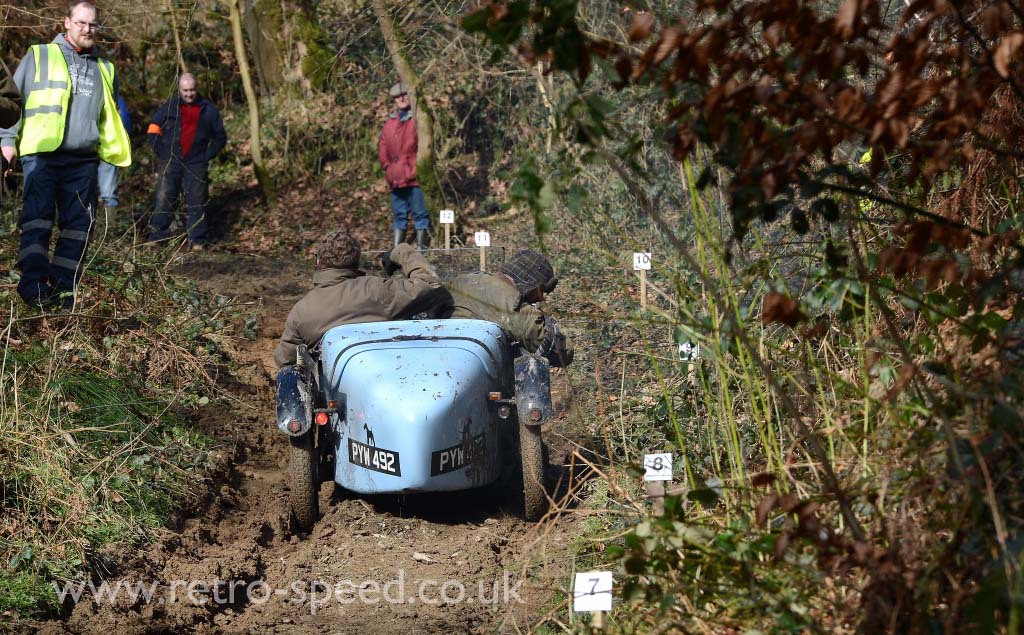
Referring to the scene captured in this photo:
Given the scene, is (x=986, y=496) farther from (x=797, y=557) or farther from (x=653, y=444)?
(x=653, y=444)

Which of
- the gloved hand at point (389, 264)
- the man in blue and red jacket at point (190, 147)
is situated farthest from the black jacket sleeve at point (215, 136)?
the gloved hand at point (389, 264)

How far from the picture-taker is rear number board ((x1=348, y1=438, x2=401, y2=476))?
21.7 ft

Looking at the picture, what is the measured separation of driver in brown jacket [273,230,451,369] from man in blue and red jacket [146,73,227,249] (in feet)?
27.8

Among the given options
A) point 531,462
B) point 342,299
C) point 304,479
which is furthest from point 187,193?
point 531,462

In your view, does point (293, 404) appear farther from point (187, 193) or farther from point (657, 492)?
point (187, 193)

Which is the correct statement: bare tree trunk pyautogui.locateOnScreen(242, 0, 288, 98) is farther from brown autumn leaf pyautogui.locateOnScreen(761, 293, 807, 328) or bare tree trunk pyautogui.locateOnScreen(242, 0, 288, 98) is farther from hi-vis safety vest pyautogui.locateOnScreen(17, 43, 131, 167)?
brown autumn leaf pyautogui.locateOnScreen(761, 293, 807, 328)

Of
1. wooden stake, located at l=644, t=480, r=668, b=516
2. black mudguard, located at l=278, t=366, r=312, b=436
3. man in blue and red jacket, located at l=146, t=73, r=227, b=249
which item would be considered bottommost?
wooden stake, located at l=644, t=480, r=668, b=516

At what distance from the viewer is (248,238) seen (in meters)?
16.7

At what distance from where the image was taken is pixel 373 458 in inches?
265

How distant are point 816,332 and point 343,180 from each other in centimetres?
1488

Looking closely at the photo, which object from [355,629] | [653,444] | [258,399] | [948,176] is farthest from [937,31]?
[258,399]

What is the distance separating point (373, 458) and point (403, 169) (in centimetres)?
985

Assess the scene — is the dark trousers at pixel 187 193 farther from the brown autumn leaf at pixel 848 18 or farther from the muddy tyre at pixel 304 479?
the brown autumn leaf at pixel 848 18

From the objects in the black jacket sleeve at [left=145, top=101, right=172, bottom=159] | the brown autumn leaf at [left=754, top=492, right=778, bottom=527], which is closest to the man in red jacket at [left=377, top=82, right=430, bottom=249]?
the black jacket sleeve at [left=145, top=101, right=172, bottom=159]
